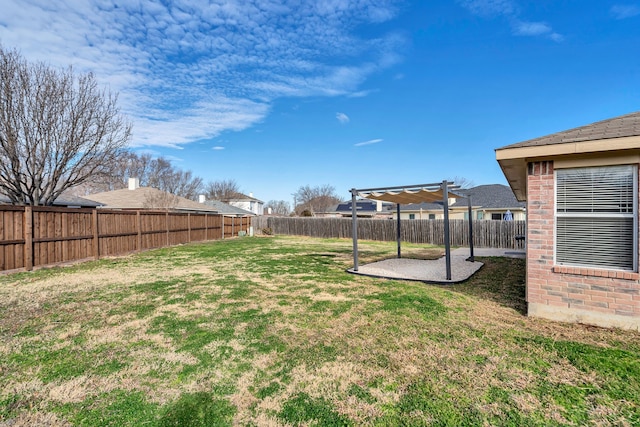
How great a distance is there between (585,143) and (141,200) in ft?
86.2

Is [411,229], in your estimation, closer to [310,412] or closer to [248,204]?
[310,412]

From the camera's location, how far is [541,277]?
4.21m

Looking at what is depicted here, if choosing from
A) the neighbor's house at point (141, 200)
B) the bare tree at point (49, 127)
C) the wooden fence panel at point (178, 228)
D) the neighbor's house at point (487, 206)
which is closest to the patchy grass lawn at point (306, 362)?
the bare tree at point (49, 127)

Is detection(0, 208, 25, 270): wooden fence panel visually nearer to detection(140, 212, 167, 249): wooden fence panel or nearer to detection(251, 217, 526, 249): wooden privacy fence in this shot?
detection(140, 212, 167, 249): wooden fence panel

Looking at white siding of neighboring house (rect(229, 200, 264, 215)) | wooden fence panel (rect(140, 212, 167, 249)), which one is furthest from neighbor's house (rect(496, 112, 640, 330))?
white siding of neighboring house (rect(229, 200, 264, 215))

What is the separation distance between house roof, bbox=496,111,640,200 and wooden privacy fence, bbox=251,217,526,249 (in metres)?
11.9

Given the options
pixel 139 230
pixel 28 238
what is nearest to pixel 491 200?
pixel 139 230

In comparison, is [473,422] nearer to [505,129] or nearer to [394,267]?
[394,267]

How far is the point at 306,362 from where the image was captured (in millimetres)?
3000

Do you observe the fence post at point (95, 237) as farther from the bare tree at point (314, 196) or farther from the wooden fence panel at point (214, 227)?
the bare tree at point (314, 196)

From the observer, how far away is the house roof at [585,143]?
11.5 feet

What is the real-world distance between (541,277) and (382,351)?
275 cm

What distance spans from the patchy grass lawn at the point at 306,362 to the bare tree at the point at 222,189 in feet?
152

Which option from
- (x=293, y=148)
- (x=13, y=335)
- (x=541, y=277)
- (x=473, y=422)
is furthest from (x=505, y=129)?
(x=13, y=335)
